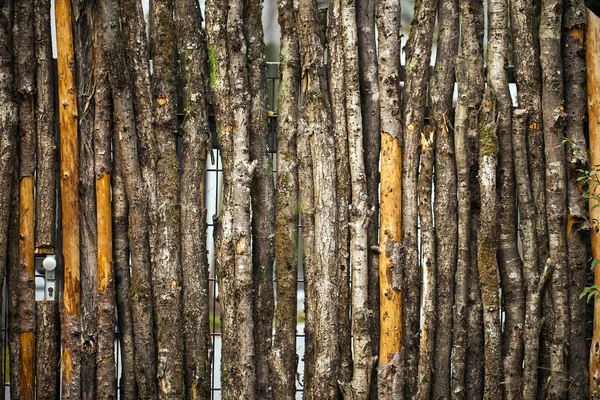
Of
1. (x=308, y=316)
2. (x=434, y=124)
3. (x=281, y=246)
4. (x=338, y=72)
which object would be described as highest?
(x=338, y=72)

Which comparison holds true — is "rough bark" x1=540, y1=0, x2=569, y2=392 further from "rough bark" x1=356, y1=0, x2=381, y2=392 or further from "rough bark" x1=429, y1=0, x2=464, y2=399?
"rough bark" x1=356, y1=0, x2=381, y2=392

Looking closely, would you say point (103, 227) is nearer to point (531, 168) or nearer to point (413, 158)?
point (413, 158)

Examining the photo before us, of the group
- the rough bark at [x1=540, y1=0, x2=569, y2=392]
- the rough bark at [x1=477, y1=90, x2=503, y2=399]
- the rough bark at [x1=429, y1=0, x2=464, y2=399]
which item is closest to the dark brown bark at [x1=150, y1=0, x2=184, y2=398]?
the rough bark at [x1=429, y1=0, x2=464, y2=399]

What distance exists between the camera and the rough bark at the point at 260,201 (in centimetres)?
558

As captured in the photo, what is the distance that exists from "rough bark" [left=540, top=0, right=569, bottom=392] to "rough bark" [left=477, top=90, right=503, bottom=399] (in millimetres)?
432

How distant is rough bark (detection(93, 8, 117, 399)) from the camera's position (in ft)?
18.1

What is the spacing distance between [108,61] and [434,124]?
8.31 feet

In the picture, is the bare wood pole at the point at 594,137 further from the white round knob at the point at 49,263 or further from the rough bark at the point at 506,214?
the white round knob at the point at 49,263

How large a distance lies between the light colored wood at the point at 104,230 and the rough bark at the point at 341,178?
173cm

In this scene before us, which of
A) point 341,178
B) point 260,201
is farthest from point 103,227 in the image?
point 341,178

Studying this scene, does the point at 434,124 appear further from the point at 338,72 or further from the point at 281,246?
the point at 281,246

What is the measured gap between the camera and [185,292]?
18.2ft

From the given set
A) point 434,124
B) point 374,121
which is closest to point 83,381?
point 374,121

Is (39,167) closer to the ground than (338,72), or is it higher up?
closer to the ground
